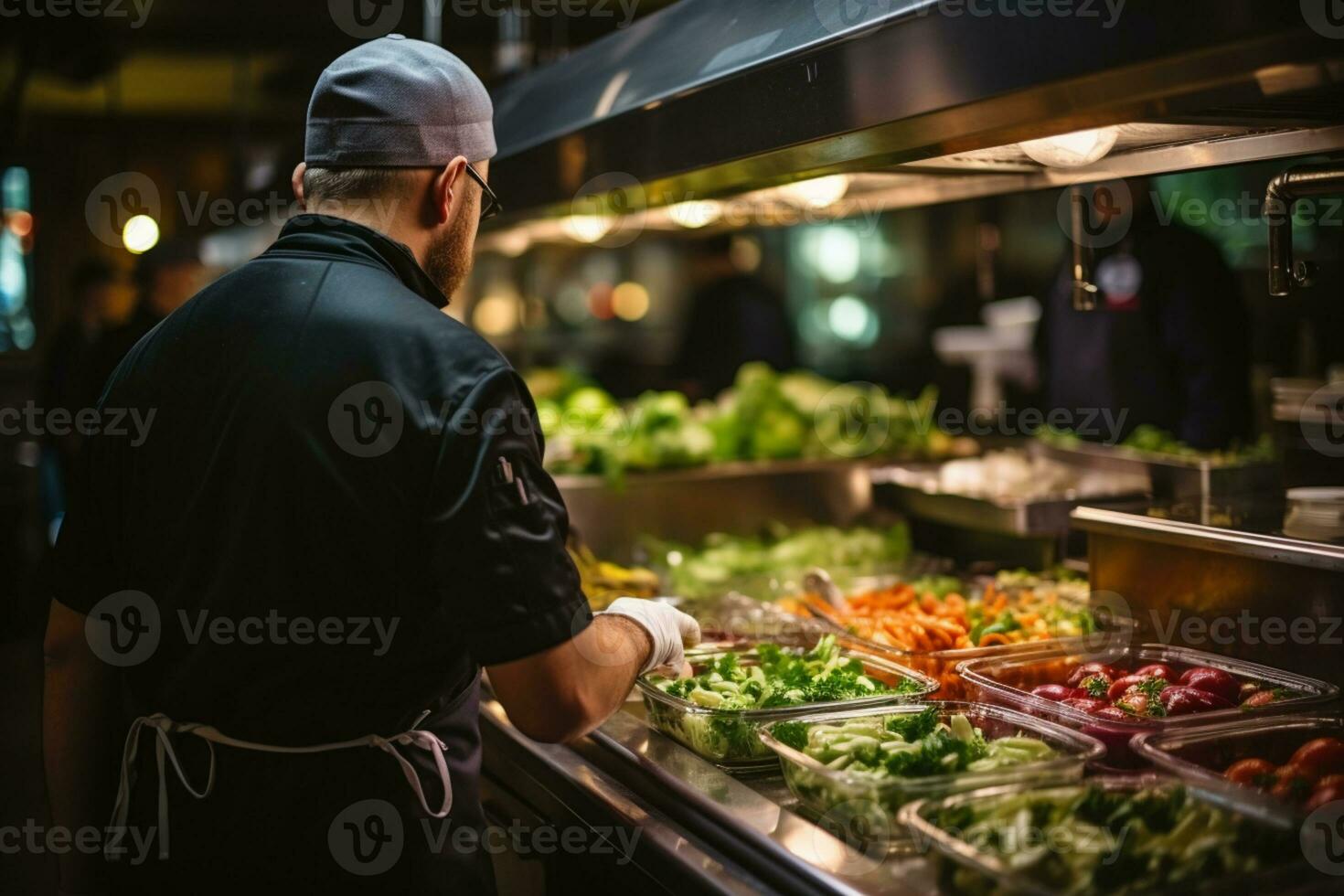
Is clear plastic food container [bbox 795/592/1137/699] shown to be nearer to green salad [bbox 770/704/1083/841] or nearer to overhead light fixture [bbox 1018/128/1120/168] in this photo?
green salad [bbox 770/704/1083/841]

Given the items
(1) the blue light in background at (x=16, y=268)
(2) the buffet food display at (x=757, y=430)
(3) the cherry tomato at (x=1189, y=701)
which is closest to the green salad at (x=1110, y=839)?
(3) the cherry tomato at (x=1189, y=701)

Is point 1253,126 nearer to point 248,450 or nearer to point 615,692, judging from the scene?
point 615,692

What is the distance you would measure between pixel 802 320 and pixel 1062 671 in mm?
11880

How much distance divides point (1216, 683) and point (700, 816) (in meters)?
1.00

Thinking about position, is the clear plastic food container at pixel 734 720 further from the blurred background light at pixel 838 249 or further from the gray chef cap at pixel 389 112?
the blurred background light at pixel 838 249

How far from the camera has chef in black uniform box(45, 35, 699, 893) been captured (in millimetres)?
1643

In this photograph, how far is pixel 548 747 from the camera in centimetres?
252

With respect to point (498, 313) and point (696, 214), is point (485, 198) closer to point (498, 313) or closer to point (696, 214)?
point (696, 214)

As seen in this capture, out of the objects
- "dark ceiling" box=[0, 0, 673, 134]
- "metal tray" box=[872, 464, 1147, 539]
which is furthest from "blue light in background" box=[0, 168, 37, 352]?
"metal tray" box=[872, 464, 1147, 539]

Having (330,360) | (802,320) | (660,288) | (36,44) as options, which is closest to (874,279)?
(802,320)

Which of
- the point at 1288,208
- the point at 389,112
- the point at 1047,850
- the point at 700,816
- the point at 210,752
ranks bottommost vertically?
the point at 700,816

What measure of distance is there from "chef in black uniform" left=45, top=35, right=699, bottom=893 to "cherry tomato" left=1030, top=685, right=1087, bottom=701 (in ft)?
2.41

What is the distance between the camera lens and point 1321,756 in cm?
188

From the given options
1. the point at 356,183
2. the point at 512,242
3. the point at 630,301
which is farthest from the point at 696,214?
the point at 630,301
